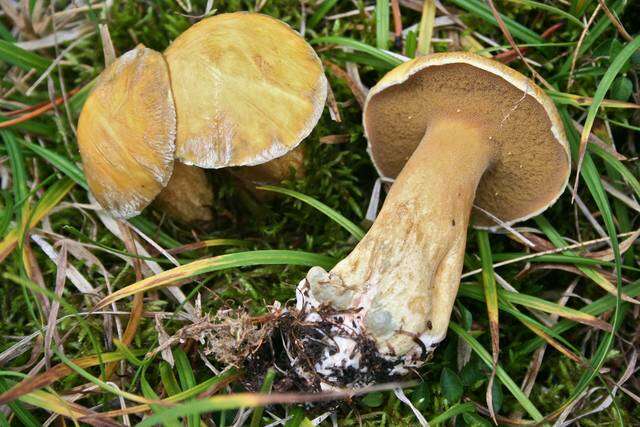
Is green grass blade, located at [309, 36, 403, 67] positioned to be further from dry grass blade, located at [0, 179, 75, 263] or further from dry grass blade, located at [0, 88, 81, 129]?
dry grass blade, located at [0, 179, 75, 263]

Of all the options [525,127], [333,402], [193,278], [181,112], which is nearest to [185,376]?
[193,278]

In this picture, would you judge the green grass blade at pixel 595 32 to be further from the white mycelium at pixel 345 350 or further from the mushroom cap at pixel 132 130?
the mushroom cap at pixel 132 130

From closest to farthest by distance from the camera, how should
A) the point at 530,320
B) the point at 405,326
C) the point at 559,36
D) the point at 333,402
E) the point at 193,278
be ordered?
1. the point at 405,326
2. the point at 333,402
3. the point at 530,320
4. the point at 193,278
5. the point at 559,36

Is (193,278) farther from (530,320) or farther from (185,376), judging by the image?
(530,320)

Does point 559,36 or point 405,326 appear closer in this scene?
point 405,326

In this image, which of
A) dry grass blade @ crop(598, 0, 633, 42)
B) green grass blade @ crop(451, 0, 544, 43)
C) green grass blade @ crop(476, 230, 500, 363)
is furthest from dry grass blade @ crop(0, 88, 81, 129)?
dry grass blade @ crop(598, 0, 633, 42)

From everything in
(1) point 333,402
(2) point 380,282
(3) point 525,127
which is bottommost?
(1) point 333,402

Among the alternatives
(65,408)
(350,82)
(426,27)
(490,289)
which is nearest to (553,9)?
(426,27)

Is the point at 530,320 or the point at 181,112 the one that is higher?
the point at 181,112
